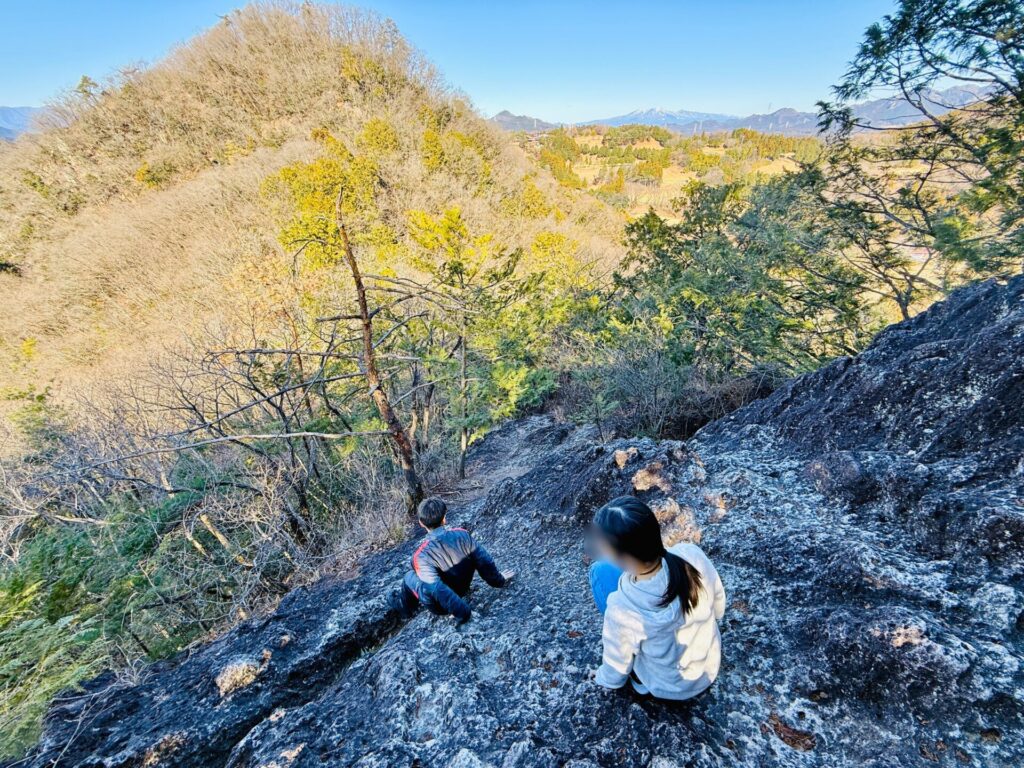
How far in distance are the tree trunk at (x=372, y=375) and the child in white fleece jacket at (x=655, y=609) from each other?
137 inches

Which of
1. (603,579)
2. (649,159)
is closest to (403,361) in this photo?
(603,579)

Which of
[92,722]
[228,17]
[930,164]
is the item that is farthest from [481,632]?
[228,17]

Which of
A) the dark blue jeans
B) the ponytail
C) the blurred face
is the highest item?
the blurred face

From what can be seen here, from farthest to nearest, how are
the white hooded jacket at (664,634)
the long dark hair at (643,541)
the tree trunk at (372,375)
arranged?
the tree trunk at (372,375) < the white hooded jacket at (664,634) < the long dark hair at (643,541)

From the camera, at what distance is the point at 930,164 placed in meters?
6.86

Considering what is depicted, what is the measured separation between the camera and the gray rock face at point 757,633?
1804mm

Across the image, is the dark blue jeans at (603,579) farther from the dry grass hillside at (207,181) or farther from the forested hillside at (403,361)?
the dry grass hillside at (207,181)

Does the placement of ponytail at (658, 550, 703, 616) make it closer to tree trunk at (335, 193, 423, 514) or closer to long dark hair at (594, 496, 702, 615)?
long dark hair at (594, 496, 702, 615)

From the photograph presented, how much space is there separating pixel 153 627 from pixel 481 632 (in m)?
5.51

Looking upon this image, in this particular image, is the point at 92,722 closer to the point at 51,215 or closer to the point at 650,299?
the point at 650,299

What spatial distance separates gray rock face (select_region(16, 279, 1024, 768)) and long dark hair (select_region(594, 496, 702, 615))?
0.70m

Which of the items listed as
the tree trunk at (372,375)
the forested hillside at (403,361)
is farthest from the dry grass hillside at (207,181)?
the tree trunk at (372,375)

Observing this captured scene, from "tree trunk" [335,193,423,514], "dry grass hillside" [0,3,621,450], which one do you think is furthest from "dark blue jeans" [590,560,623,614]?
"dry grass hillside" [0,3,621,450]

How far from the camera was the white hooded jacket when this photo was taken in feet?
5.51
